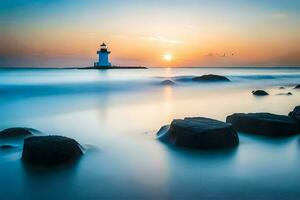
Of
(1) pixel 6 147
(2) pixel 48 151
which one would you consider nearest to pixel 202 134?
(2) pixel 48 151

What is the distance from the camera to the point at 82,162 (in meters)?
4.17

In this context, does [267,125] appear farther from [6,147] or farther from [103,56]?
[103,56]

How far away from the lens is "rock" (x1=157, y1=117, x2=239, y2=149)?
4.61 meters

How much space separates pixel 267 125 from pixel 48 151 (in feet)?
12.2

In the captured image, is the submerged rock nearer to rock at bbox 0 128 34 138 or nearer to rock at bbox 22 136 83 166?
rock at bbox 0 128 34 138

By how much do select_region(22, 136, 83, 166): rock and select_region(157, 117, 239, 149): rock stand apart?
157cm

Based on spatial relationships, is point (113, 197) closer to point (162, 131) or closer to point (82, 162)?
point (82, 162)

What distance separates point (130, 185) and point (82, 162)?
972mm

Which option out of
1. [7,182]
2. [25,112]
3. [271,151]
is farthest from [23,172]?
[25,112]

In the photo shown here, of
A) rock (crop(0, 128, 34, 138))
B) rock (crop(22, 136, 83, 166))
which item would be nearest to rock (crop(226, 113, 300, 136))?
rock (crop(22, 136, 83, 166))

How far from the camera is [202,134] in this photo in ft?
15.1

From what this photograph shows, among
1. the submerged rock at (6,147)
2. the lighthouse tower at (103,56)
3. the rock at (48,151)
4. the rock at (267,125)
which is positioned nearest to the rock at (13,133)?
the submerged rock at (6,147)

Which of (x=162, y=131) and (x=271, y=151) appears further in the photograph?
(x=162, y=131)

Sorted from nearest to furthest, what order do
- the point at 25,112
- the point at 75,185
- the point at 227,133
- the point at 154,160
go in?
the point at 75,185 → the point at 154,160 → the point at 227,133 → the point at 25,112
